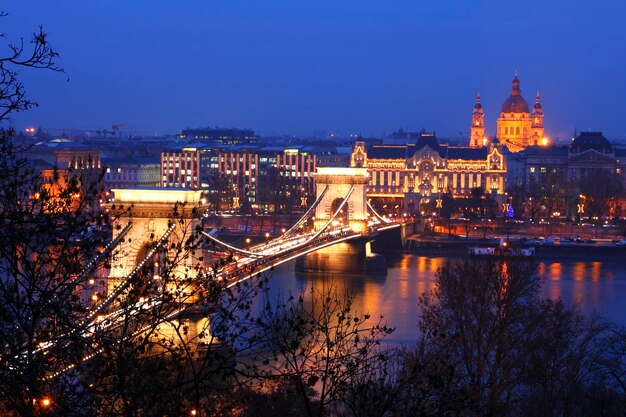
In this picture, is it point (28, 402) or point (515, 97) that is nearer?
point (28, 402)

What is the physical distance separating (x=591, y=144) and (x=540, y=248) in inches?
586

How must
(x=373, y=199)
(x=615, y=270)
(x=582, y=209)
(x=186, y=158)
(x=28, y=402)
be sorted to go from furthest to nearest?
(x=186, y=158) → (x=373, y=199) → (x=582, y=209) → (x=615, y=270) → (x=28, y=402)

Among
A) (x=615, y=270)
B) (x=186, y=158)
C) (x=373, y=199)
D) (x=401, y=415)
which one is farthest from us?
(x=186, y=158)

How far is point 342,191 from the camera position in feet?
76.8

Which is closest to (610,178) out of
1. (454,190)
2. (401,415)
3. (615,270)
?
(454,190)

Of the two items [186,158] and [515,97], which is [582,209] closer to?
[186,158]

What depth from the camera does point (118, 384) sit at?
379 centimetres

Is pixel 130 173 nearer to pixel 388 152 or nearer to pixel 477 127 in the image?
pixel 388 152

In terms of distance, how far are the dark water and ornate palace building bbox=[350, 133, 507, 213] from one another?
516 inches

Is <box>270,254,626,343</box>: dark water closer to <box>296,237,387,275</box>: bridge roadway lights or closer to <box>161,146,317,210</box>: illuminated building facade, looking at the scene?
<box>296,237,387,275</box>: bridge roadway lights

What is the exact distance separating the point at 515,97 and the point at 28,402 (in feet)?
158

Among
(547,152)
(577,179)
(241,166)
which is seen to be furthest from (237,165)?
(577,179)

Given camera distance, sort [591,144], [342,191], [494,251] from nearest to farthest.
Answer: [342,191]
[494,251]
[591,144]

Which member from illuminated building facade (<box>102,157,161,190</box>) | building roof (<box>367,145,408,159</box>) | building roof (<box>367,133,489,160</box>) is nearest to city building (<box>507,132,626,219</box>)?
building roof (<box>367,133,489,160</box>)
